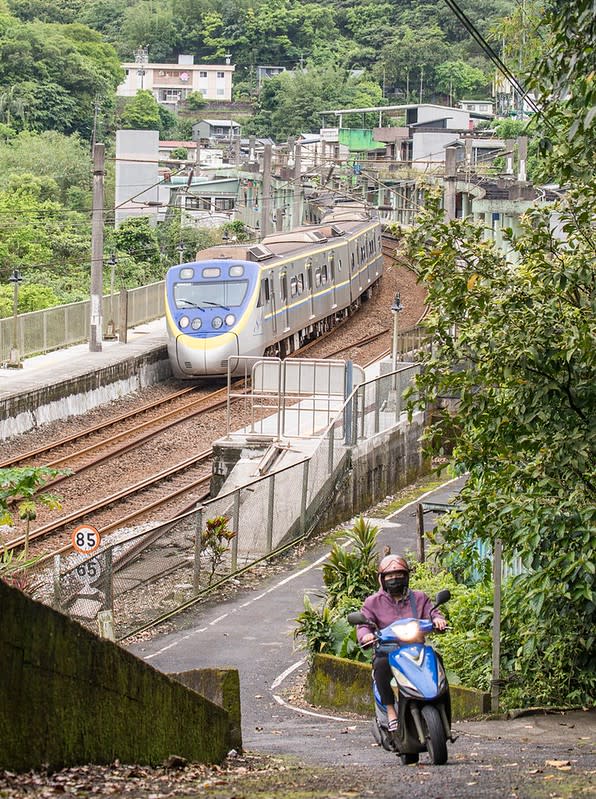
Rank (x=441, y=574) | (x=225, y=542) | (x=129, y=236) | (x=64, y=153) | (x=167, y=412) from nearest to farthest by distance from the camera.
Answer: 1. (x=441, y=574)
2. (x=225, y=542)
3. (x=167, y=412)
4. (x=129, y=236)
5. (x=64, y=153)

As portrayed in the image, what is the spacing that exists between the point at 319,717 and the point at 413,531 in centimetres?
977

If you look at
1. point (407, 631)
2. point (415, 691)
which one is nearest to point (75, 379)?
point (407, 631)

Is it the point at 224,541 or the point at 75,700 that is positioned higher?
the point at 75,700

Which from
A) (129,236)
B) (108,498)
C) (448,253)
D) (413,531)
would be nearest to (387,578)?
(448,253)

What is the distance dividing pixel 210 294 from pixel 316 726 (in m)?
22.0

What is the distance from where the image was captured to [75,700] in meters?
6.82

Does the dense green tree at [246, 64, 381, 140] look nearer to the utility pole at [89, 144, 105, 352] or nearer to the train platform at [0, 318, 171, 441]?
the train platform at [0, 318, 171, 441]

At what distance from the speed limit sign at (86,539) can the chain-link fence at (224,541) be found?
0.78 feet

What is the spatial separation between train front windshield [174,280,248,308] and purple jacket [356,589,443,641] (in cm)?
2473

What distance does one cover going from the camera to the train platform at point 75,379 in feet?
91.7

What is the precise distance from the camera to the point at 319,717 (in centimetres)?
1245

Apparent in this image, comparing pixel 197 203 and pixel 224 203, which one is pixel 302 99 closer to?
pixel 197 203

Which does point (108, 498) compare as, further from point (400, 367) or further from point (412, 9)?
point (412, 9)

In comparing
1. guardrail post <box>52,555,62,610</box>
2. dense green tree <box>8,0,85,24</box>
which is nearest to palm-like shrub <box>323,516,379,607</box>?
guardrail post <box>52,555,62,610</box>
